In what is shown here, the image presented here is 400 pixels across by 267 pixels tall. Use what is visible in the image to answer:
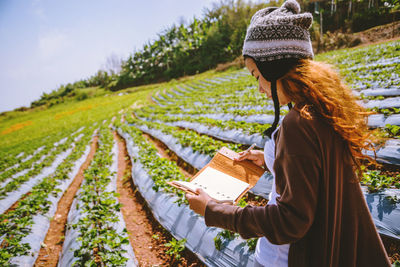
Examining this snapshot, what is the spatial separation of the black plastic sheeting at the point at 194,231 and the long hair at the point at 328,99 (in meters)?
2.16

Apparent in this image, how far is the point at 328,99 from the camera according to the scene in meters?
1.03

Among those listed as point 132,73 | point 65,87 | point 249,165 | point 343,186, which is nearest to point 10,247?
point 249,165

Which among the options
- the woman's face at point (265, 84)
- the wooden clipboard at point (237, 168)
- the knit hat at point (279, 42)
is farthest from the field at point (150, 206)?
the wooden clipboard at point (237, 168)

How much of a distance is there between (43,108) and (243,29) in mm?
47565

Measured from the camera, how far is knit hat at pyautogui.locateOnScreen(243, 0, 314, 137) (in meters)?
1.05

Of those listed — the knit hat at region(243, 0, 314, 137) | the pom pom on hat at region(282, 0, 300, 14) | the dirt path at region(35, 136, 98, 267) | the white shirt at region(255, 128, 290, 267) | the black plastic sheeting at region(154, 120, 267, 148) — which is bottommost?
the dirt path at region(35, 136, 98, 267)

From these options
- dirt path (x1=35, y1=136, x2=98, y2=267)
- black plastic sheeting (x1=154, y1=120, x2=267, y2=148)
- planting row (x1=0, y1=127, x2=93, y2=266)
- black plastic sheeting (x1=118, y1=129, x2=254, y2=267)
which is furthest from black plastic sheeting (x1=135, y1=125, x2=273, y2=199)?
planting row (x1=0, y1=127, x2=93, y2=266)

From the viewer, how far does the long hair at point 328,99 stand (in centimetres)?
98

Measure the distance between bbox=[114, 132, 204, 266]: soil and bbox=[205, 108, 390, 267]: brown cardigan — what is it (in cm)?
254

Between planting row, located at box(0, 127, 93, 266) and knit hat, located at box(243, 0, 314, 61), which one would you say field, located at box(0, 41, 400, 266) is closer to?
planting row, located at box(0, 127, 93, 266)

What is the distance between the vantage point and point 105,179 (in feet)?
20.6

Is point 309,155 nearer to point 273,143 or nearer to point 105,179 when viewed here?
point 273,143

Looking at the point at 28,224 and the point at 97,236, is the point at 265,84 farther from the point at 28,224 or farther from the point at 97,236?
the point at 28,224

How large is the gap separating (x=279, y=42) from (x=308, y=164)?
63cm
